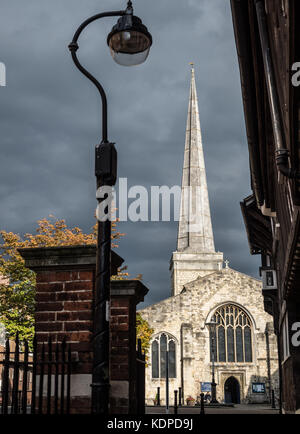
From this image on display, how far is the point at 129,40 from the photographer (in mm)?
4773

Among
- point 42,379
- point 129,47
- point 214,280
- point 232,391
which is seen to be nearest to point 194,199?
point 214,280

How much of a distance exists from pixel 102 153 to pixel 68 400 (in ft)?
7.06

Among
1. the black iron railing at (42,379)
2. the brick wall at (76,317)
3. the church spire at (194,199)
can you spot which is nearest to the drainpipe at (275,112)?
the brick wall at (76,317)

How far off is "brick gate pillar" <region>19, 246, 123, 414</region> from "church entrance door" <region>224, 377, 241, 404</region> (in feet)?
114

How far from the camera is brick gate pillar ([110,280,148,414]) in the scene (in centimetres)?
520

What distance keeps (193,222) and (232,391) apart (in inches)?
748

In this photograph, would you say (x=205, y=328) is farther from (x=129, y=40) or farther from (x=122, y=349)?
(x=129, y=40)

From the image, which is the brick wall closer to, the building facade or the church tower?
the building facade

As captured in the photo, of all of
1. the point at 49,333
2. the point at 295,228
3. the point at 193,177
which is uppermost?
the point at 193,177

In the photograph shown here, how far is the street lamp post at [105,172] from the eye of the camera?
12.9 ft

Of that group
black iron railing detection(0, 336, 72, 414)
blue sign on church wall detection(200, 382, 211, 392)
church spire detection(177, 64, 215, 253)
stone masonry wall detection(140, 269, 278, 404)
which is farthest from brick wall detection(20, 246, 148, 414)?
church spire detection(177, 64, 215, 253)
